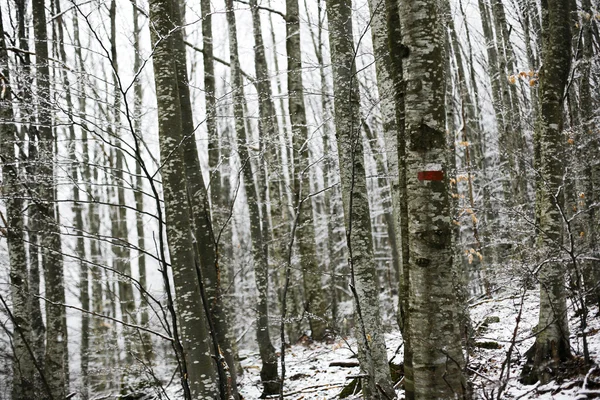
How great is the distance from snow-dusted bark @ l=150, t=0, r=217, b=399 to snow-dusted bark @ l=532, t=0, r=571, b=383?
368cm

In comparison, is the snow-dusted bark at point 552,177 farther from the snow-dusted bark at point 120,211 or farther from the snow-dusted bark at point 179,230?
the snow-dusted bark at point 120,211

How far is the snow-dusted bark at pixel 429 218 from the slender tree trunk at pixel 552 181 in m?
2.87

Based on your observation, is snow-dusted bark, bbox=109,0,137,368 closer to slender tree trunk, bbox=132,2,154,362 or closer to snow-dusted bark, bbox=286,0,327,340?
slender tree trunk, bbox=132,2,154,362

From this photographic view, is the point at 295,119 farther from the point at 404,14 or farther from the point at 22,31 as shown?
the point at 404,14

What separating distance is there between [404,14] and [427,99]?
544 millimetres

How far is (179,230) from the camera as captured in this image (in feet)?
10.4

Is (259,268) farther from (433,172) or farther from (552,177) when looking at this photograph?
(433,172)

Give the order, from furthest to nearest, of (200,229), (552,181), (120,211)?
(120,211) < (552,181) < (200,229)

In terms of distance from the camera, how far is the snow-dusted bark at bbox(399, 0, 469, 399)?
7.73ft

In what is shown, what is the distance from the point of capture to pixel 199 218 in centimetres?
415

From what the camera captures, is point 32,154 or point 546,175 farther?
point 32,154

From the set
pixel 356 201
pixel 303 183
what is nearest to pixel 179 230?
pixel 356 201

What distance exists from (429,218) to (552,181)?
10.7 ft

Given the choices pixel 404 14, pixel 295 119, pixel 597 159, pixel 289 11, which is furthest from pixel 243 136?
pixel 597 159
